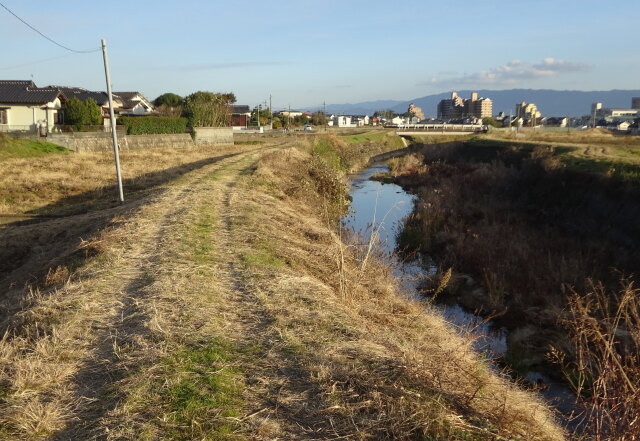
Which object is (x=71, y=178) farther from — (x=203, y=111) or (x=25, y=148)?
(x=203, y=111)

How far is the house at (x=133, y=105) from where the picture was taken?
A: 66188 mm

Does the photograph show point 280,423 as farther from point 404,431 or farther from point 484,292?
point 484,292

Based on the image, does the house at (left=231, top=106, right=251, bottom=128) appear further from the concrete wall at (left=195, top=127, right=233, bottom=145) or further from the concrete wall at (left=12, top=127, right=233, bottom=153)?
the concrete wall at (left=12, top=127, right=233, bottom=153)

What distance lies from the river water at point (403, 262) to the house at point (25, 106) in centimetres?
2845

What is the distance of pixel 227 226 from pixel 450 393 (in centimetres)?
886

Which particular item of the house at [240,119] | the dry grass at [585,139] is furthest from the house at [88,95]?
the dry grass at [585,139]

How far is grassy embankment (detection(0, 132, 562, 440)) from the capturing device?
4.65 metres

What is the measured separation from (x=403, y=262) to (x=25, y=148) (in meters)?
30.9

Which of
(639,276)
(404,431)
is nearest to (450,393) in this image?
(404,431)

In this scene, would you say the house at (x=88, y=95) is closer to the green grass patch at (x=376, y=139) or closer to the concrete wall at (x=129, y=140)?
the concrete wall at (x=129, y=140)

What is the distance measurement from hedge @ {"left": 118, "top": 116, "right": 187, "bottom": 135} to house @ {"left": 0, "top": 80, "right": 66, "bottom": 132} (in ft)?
19.8

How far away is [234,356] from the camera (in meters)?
5.98

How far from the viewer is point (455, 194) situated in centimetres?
3028

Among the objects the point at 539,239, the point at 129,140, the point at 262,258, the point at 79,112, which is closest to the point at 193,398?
the point at 262,258
